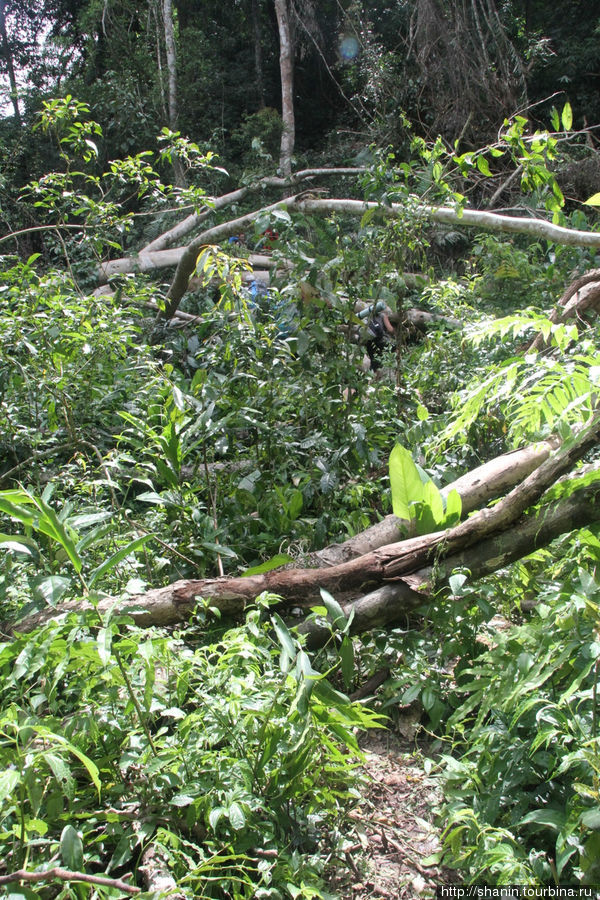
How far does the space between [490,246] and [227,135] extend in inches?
470

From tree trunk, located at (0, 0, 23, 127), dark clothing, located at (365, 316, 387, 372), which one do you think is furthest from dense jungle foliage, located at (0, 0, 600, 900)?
tree trunk, located at (0, 0, 23, 127)

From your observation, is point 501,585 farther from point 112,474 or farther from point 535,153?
point 535,153

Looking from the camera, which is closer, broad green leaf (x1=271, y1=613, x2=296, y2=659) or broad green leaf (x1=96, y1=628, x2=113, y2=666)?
broad green leaf (x1=96, y1=628, x2=113, y2=666)

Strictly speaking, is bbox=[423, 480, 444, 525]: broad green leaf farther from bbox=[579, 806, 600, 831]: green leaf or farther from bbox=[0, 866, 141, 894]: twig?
bbox=[0, 866, 141, 894]: twig

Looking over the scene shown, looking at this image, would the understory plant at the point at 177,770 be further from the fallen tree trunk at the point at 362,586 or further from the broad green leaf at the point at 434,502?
the broad green leaf at the point at 434,502

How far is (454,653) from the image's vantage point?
2.23 meters

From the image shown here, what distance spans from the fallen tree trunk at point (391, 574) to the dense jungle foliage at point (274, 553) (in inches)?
2.9

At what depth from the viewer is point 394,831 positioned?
189 centimetres

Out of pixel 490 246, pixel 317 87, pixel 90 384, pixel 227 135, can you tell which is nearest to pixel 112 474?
pixel 90 384

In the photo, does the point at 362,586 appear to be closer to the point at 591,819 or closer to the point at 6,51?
the point at 591,819

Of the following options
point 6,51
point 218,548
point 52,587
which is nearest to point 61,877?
point 52,587

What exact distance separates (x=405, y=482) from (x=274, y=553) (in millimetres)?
896

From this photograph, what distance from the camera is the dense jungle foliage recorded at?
159 cm

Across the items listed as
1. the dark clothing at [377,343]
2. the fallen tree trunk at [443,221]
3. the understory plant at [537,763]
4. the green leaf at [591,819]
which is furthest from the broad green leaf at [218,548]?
the dark clothing at [377,343]
